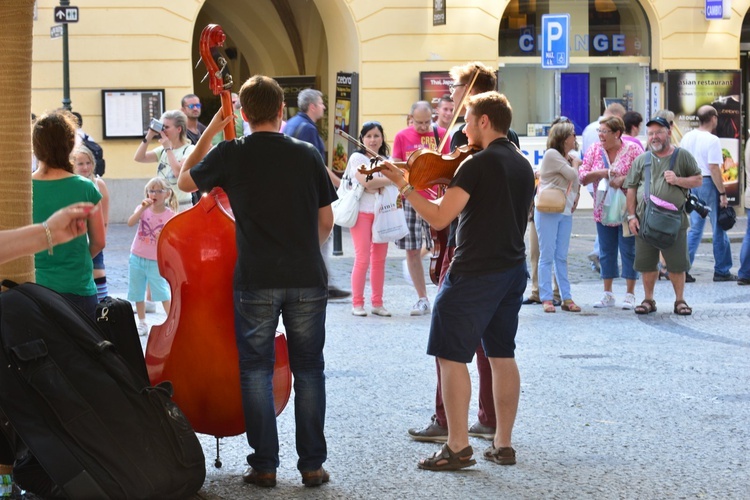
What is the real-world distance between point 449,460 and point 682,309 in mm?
5075

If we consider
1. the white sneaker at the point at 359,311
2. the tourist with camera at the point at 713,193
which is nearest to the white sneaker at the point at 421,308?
the white sneaker at the point at 359,311

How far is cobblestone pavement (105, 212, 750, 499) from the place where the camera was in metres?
4.98

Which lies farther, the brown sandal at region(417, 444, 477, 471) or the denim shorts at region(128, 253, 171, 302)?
the denim shorts at region(128, 253, 171, 302)

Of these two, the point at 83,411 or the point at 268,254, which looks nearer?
the point at 83,411

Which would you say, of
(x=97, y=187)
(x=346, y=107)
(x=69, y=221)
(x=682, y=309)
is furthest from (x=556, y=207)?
(x=69, y=221)

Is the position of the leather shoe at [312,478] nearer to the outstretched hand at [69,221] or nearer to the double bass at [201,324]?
the double bass at [201,324]

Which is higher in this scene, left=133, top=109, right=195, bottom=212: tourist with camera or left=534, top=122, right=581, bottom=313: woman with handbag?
left=133, top=109, right=195, bottom=212: tourist with camera

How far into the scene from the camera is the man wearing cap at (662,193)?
9.79 meters

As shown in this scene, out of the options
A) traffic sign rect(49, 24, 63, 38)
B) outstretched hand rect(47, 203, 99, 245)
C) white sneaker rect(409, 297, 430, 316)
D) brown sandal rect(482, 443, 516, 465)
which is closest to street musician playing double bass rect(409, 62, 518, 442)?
brown sandal rect(482, 443, 516, 465)

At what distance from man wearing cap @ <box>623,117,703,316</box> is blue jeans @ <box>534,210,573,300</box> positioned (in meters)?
0.59

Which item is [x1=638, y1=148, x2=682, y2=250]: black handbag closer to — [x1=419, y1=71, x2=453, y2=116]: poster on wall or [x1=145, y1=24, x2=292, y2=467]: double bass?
[x1=145, y1=24, x2=292, y2=467]: double bass

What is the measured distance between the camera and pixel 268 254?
480cm

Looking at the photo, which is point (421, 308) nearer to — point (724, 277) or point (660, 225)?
point (660, 225)

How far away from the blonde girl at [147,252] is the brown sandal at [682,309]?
4.18 metres
